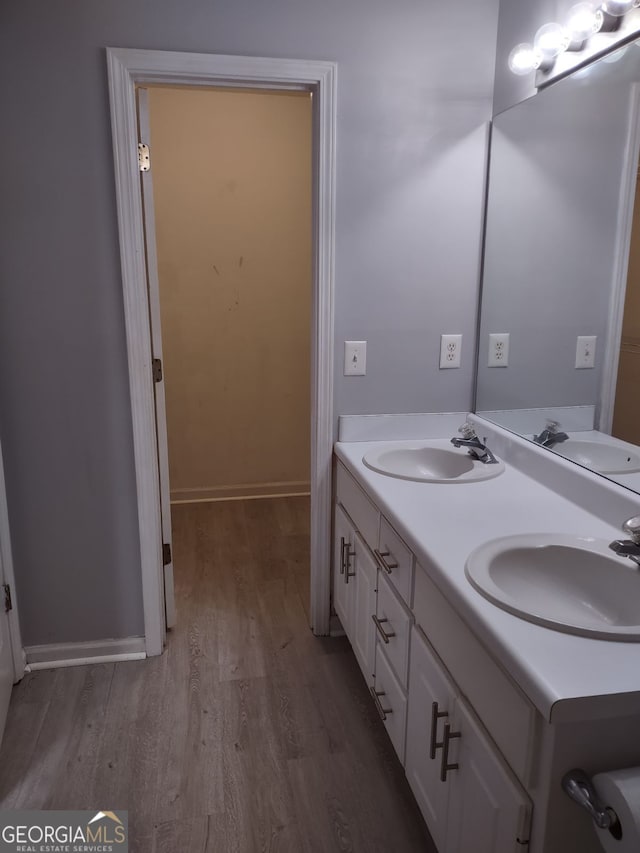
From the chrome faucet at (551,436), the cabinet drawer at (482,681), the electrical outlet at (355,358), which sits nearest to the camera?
the cabinet drawer at (482,681)

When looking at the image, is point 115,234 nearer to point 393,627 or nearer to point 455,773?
point 393,627

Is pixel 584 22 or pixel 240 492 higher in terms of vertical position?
pixel 584 22

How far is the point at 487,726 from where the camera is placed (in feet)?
3.70

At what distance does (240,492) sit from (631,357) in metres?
2.78

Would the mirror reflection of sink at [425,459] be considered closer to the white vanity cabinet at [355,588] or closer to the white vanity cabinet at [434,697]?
the white vanity cabinet at [434,697]

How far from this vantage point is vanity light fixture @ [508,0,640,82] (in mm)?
1483

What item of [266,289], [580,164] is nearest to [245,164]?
[266,289]

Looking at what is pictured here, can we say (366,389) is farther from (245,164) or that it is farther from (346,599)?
(245,164)

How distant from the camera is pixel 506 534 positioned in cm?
148

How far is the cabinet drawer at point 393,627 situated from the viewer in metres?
1.59

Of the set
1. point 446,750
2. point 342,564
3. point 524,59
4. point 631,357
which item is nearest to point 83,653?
point 342,564

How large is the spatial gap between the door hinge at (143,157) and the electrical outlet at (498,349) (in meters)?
1.27
